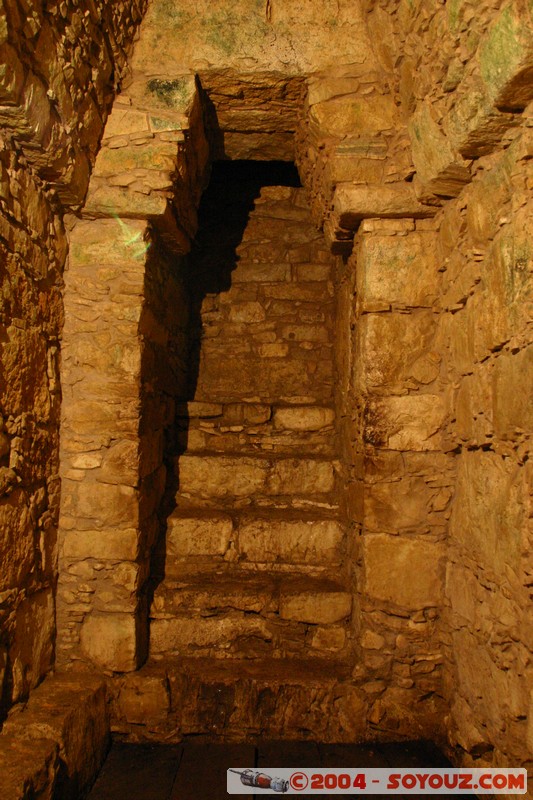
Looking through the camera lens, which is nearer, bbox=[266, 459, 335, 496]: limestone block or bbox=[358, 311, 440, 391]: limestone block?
bbox=[358, 311, 440, 391]: limestone block

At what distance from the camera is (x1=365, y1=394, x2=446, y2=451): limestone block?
2.48 metres

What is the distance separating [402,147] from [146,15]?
4.89ft

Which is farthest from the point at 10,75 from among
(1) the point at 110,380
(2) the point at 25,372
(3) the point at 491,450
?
Answer: (3) the point at 491,450

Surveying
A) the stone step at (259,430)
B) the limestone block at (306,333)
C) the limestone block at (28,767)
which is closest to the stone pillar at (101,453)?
the limestone block at (28,767)

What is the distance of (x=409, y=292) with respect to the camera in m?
2.55

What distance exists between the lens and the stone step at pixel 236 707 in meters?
2.52

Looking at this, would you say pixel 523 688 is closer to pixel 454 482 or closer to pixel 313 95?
pixel 454 482

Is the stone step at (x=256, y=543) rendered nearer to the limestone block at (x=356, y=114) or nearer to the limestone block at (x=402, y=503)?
the limestone block at (x=402, y=503)

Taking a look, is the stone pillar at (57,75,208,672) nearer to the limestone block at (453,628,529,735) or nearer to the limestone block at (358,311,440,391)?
the limestone block at (358,311,440,391)

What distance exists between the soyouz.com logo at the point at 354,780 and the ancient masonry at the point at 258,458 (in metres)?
0.15

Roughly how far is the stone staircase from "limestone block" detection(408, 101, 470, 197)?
59.1 inches

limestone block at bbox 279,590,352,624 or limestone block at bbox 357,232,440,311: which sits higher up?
limestone block at bbox 357,232,440,311

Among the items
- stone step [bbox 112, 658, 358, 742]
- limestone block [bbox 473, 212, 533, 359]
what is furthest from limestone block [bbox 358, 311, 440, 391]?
stone step [bbox 112, 658, 358, 742]

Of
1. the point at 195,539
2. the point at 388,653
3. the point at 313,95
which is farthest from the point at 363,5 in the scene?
the point at 388,653
